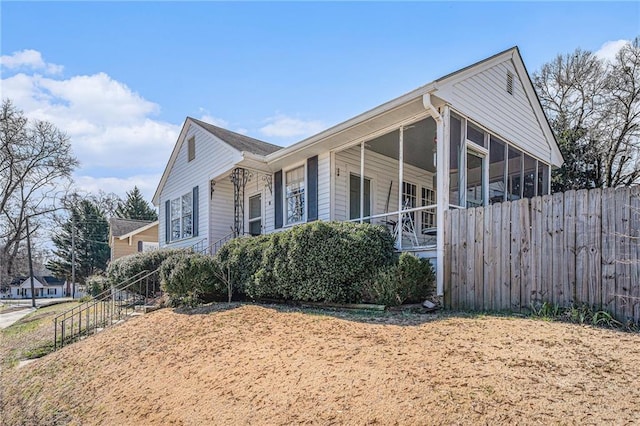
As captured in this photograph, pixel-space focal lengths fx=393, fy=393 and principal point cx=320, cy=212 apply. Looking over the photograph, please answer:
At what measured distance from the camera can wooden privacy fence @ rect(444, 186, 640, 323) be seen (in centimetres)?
513

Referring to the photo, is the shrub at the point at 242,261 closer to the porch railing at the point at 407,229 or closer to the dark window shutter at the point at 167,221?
the porch railing at the point at 407,229

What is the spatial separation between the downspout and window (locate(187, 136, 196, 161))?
9840 millimetres

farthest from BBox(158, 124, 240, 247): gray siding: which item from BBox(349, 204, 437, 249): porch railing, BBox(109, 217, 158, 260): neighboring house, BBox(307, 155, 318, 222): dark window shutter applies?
BBox(109, 217, 158, 260): neighboring house

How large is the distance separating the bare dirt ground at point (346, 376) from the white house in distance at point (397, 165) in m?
2.74

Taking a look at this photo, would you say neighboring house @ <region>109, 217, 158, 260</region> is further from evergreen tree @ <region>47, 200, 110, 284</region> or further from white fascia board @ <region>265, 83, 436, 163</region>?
white fascia board @ <region>265, 83, 436, 163</region>

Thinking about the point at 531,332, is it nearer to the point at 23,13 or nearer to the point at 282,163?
the point at 282,163

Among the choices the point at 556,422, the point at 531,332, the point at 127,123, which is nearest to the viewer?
the point at 556,422

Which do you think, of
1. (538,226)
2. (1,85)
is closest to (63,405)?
(538,226)

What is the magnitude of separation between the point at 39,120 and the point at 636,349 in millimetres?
37244

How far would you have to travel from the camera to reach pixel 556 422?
269cm

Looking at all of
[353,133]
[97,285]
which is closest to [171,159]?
[97,285]

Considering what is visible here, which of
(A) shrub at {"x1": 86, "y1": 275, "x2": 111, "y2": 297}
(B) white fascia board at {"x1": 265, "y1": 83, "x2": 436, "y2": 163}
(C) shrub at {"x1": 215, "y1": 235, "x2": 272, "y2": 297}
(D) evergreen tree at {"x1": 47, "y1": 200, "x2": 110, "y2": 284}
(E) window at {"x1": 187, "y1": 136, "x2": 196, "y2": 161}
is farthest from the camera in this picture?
(D) evergreen tree at {"x1": 47, "y1": 200, "x2": 110, "y2": 284}

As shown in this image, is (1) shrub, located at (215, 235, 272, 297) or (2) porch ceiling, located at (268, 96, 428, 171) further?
(1) shrub, located at (215, 235, 272, 297)

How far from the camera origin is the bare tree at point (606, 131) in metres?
16.8
